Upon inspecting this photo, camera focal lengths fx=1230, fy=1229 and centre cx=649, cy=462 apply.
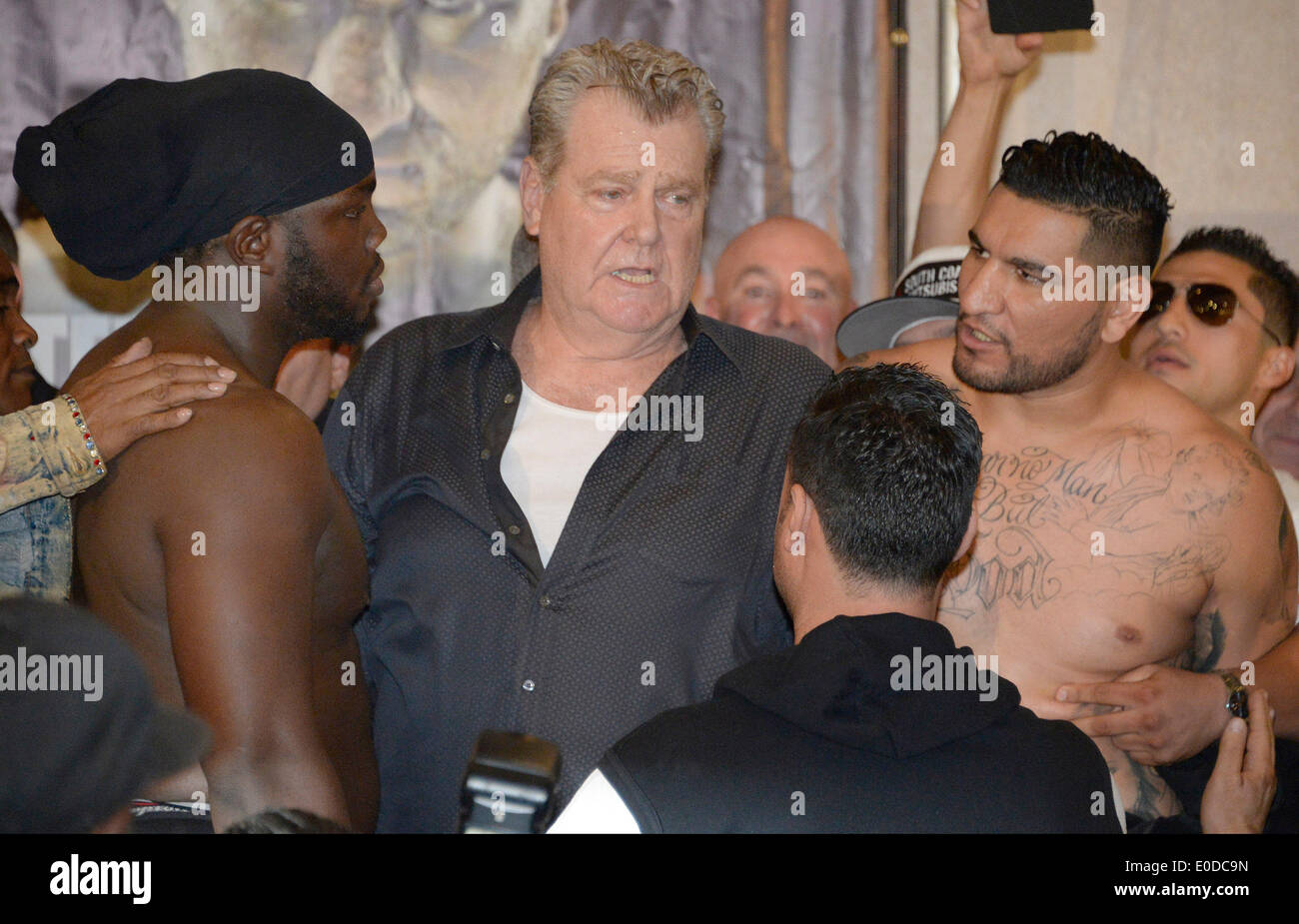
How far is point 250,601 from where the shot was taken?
1828mm

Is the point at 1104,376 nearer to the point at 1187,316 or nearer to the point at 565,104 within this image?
the point at 1187,316

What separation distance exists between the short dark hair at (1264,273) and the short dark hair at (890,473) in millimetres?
2110

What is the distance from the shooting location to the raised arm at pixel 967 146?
140 inches

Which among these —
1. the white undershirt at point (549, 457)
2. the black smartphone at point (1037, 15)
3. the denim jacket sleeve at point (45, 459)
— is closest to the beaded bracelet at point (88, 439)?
the denim jacket sleeve at point (45, 459)

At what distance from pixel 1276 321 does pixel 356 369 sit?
2555mm

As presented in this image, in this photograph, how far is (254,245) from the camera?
6.94 ft

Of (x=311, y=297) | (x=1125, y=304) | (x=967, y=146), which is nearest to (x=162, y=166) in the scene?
(x=311, y=297)

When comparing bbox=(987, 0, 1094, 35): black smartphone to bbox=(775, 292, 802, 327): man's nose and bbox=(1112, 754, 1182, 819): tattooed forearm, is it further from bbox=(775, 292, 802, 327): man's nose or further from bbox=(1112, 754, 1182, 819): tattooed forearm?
bbox=(1112, 754, 1182, 819): tattooed forearm

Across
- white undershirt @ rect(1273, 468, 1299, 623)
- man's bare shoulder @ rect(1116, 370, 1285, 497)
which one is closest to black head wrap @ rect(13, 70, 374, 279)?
man's bare shoulder @ rect(1116, 370, 1285, 497)

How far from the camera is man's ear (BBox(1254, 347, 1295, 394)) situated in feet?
10.9

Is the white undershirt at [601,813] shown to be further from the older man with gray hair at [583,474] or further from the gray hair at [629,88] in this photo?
the gray hair at [629,88]

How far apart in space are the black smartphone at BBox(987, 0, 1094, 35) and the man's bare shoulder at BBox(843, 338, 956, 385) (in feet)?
3.26

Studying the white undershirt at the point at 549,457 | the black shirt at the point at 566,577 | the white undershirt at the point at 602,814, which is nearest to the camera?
the white undershirt at the point at 602,814

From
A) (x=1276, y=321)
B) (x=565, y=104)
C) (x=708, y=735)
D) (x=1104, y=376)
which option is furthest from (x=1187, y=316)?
(x=708, y=735)
